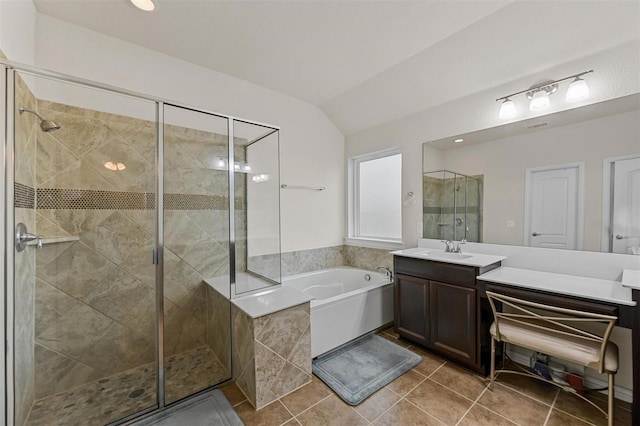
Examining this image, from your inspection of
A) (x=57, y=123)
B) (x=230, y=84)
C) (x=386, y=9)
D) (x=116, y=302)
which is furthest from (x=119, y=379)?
(x=386, y=9)

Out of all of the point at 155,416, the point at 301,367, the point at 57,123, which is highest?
the point at 57,123

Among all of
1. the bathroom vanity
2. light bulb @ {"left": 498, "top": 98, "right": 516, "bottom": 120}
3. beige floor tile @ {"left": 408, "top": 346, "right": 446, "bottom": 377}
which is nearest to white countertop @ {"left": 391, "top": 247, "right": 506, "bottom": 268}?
the bathroom vanity

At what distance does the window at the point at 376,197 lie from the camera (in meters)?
3.15

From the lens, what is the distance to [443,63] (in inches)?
86.5

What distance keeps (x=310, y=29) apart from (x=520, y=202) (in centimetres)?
221

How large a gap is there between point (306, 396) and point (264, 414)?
29cm

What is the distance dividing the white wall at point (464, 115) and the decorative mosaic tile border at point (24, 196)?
3.04m

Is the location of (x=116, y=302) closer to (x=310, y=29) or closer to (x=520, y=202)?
(x=310, y=29)

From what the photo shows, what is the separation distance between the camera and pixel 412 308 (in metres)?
2.32

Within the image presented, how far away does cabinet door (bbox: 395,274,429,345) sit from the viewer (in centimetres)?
223

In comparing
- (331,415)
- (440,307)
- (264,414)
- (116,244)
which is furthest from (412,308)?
(116,244)

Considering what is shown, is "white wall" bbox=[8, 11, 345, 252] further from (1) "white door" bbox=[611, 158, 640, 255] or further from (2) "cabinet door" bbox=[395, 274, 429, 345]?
(1) "white door" bbox=[611, 158, 640, 255]

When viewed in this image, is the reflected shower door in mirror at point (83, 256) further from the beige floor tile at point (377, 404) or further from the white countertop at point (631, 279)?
the white countertop at point (631, 279)

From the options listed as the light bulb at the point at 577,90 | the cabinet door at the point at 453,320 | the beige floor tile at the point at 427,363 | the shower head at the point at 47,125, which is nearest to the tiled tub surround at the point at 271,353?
the beige floor tile at the point at 427,363
